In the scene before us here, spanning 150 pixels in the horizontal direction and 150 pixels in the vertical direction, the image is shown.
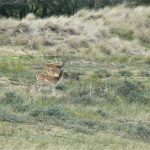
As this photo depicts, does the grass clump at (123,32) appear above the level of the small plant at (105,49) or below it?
below

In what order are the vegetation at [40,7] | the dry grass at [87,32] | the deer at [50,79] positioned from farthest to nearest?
the vegetation at [40,7]
the dry grass at [87,32]
the deer at [50,79]

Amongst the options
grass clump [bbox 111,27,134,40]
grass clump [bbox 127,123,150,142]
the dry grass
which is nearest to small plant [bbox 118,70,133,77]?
the dry grass

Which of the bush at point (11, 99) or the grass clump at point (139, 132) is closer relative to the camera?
the grass clump at point (139, 132)

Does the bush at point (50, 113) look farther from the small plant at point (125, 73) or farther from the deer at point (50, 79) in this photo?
the small plant at point (125, 73)

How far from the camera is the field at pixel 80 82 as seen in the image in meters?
14.4

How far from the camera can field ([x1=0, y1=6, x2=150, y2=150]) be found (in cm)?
1437

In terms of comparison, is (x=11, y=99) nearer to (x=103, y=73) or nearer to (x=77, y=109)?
(x=77, y=109)

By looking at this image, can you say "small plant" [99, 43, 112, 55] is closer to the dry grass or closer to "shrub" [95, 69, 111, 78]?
the dry grass

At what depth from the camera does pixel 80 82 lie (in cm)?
2388

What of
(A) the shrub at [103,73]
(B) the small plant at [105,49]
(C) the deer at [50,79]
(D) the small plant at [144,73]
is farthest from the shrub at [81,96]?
(B) the small plant at [105,49]

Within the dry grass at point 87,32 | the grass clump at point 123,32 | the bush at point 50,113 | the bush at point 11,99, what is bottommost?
the grass clump at point 123,32

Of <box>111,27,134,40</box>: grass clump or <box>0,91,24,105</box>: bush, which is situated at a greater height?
<box>0,91,24,105</box>: bush

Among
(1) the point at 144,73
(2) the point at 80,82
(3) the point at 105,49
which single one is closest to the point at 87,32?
(3) the point at 105,49

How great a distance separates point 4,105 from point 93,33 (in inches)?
833
